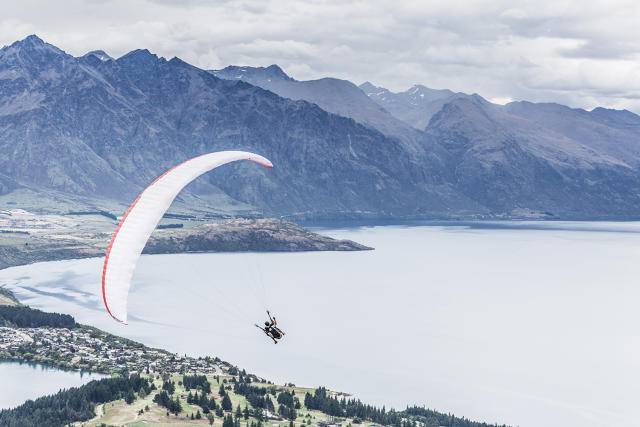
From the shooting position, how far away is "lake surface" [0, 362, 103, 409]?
146m

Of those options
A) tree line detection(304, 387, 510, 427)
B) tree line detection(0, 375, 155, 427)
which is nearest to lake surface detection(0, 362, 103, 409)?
tree line detection(0, 375, 155, 427)

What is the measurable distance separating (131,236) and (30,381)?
8953 cm

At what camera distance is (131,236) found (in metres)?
77.4

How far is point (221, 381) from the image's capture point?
144875mm

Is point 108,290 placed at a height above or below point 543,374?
above

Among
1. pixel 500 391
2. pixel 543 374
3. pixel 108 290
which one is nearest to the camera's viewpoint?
pixel 108 290

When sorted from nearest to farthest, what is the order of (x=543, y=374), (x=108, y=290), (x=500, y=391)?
(x=108, y=290), (x=500, y=391), (x=543, y=374)

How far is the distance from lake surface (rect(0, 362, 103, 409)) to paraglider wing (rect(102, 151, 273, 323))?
7483 cm

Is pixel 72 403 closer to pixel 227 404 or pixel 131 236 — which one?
pixel 227 404

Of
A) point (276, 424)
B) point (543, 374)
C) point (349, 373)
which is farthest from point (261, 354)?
point (276, 424)

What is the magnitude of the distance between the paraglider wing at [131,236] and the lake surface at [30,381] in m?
74.8

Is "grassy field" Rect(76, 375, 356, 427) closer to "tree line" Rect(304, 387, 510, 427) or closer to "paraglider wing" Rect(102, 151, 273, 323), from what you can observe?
"tree line" Rect(304, 387, 510, 427)

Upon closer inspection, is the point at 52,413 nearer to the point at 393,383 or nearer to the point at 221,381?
the point at 221,381

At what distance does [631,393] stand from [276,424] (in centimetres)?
8011
